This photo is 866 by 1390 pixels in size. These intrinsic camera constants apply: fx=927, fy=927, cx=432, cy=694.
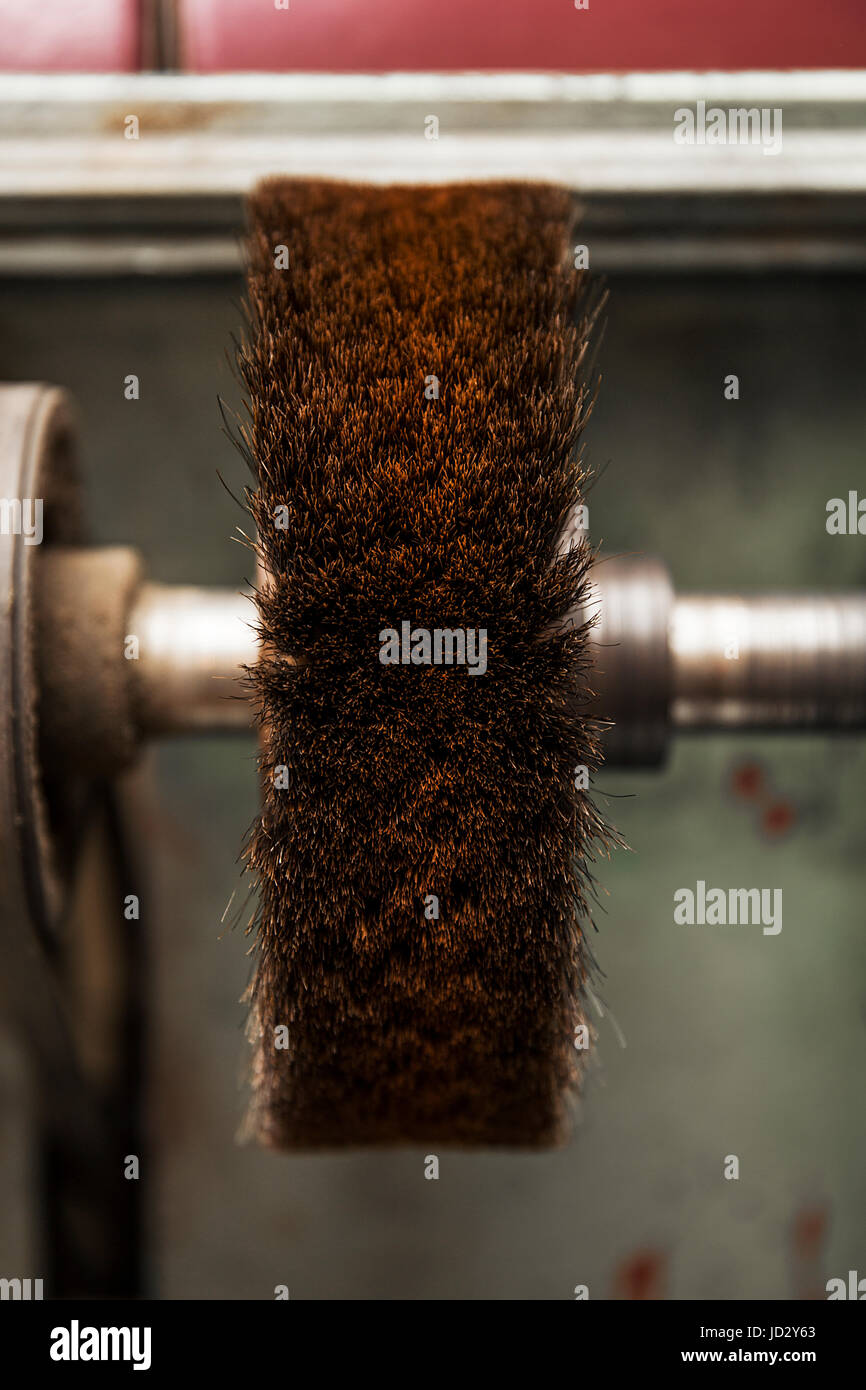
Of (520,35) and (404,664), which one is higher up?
(520,35)

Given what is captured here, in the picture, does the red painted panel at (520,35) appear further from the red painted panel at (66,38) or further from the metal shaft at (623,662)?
the metal shaft at (623,662)

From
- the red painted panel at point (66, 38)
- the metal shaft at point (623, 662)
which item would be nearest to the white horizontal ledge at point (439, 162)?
the red painted panel at point (66, 38)

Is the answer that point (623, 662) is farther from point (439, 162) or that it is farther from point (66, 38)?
point (66, 38)

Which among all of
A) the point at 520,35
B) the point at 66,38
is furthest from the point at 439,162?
the point at 66,38

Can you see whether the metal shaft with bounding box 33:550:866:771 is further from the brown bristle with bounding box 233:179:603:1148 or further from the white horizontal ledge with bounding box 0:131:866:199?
the white horizontal ledge with bounding box 0:131:866:199

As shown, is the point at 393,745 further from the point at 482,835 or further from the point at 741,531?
the point at 741,531

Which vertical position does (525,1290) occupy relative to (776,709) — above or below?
below

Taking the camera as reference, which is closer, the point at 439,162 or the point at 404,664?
the point at 404,664
